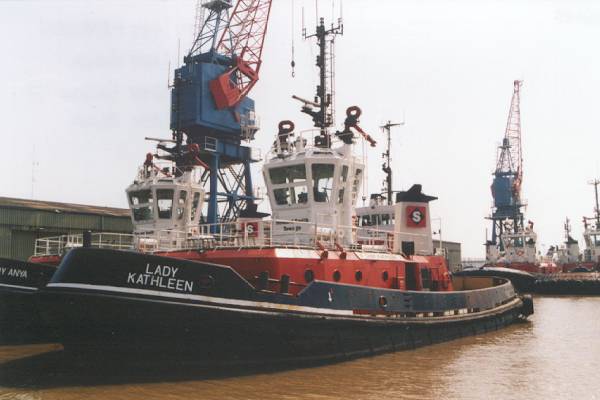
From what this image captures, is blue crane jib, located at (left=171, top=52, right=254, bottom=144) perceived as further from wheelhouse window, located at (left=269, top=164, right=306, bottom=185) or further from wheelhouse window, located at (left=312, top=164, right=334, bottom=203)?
wheelhouse window, located at (left=312, top=164, right=334, bottom=203)

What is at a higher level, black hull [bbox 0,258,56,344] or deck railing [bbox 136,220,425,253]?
deck railing [bbox 136,220,425,253]

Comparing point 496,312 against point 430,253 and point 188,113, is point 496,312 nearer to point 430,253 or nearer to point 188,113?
point 430,253

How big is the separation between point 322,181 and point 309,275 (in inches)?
133

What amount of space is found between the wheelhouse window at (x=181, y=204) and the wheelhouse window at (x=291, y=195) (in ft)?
21.4

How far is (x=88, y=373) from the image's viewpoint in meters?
9.95

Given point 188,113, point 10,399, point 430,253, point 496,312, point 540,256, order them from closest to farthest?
point 10,399 → point 430,253 → point 496,312 → point 188,113 → point 540,256

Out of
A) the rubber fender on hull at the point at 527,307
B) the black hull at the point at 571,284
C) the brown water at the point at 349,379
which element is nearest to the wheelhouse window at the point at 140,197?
the brown water at the point at 349,379

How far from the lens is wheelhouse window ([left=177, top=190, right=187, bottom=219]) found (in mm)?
20062

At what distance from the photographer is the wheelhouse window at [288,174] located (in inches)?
563

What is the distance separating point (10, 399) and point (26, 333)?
5.50 m

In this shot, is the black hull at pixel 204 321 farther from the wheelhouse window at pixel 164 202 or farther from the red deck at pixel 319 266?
the wheelhouse window at pixel 164 202

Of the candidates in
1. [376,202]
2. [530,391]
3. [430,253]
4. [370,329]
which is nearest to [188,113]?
[376,202]

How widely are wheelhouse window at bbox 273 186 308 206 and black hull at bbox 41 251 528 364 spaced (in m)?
3.35

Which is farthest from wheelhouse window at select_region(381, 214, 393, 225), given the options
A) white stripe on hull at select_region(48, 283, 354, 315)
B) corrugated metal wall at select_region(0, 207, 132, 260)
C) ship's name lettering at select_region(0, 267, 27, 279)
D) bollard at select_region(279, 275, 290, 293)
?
ship's name lettering at select_region(0, 267, 27, 279)
